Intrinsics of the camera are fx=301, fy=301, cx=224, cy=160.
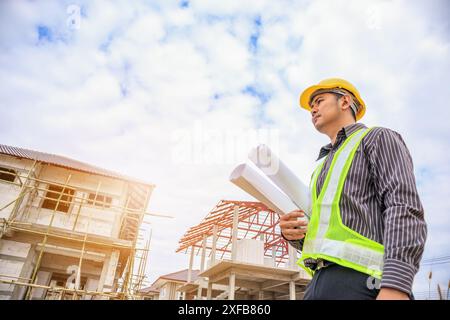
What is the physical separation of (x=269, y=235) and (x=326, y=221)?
1853cm

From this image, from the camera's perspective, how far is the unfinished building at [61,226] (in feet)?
41.2

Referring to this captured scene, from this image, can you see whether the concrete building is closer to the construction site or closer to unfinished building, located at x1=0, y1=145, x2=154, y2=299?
the construction site

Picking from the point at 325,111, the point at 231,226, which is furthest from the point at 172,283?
the point at 325,111

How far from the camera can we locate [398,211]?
1209mm

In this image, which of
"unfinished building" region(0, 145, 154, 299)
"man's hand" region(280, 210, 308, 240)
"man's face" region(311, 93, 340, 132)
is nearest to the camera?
"man's hand" region(280, 210, 308, 240)

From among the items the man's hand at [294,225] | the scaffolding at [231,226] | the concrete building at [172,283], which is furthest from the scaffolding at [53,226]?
the concrete building at [172,283]

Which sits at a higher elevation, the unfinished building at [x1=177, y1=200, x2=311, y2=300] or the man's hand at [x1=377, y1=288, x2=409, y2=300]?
the unfinished building at [x1=177, y1=200, x2=311, y2=300]

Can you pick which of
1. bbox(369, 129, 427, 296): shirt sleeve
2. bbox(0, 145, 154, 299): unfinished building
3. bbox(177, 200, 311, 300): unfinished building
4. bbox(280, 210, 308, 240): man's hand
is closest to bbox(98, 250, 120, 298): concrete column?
bbox(0, 145, 154, 299): unfinished building

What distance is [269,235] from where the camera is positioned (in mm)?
19250

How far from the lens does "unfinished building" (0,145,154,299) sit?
12.6m

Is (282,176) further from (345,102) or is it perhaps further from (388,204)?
(345,102)

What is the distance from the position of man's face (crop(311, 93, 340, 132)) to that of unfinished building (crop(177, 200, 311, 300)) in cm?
1032
